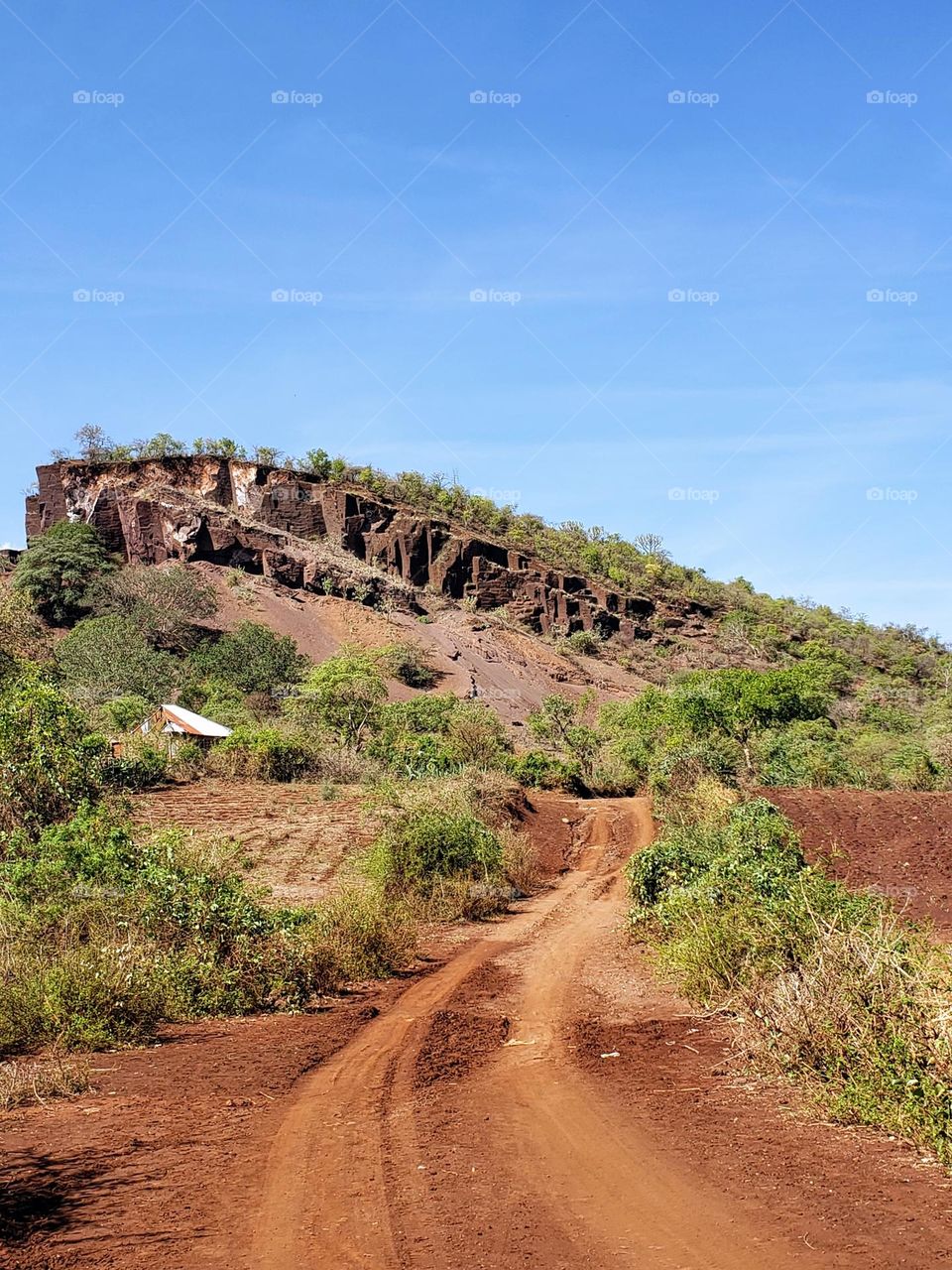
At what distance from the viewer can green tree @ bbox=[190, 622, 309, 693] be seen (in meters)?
50.5

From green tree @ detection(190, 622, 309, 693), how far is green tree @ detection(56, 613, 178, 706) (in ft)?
6.59

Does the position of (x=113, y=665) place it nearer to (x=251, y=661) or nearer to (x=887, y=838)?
Answer: (x=251, y=661)

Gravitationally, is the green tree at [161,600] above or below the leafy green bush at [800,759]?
above

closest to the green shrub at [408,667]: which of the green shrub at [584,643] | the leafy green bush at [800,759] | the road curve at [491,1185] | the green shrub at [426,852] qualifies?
the green shrub at [584,643]

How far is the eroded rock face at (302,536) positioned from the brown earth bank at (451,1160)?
204ft

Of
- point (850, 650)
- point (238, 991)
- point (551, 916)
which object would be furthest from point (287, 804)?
point (850, 650)

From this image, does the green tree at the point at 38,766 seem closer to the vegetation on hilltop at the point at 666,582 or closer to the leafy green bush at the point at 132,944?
the leafy green bush at the point at 132,944

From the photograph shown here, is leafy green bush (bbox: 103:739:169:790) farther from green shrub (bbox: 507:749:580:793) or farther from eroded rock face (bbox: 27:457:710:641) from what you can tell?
eroded rock face (bbox: 27:457:710:641)

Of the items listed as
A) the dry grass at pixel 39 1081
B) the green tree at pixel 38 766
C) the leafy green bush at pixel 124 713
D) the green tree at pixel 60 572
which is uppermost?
the green tree at pixel 60 572

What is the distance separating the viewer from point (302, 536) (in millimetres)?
75375

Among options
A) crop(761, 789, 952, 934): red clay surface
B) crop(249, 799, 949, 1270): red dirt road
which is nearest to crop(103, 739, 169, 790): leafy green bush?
crop(761, 789, 952, 934): red clay surface

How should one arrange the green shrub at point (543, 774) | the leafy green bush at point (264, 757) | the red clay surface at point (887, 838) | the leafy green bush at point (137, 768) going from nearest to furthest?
the red clay surface at point (887, 838) < the leafy green bush at point (137, 768) < the leafy green bush at point (264, 757) < the green shrub at point (543, 774)

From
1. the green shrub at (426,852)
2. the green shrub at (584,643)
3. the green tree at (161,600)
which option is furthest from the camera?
the green shrub at (584,643)

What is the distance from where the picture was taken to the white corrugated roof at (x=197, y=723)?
111 feet
